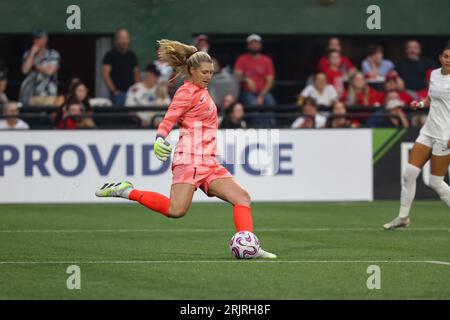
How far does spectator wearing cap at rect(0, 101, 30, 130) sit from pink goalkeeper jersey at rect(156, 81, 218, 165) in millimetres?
8446

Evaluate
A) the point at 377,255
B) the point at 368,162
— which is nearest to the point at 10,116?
the point at 368,162

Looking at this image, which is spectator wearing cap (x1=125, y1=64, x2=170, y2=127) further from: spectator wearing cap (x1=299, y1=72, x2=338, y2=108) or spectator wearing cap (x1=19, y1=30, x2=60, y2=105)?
spectator wearing cap (x1=299, y1=72, x2=338, y2=108)

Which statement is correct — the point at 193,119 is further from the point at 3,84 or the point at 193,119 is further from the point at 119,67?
the point at 3,84

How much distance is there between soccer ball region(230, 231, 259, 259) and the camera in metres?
11.6

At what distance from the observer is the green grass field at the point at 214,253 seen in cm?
963

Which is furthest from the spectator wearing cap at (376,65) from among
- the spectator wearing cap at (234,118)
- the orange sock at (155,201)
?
the orange sock at (155,201)

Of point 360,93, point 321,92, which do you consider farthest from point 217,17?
point 360,93

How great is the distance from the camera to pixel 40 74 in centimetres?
2173

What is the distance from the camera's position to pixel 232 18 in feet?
79.9

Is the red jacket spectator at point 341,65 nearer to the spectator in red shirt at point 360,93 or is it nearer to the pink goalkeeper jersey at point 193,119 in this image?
the spectator in red shirt at point 360,93

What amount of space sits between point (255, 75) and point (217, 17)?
2.06m

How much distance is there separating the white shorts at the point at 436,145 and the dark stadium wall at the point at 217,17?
954 cm
